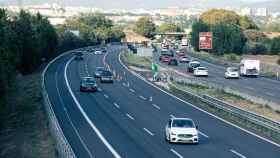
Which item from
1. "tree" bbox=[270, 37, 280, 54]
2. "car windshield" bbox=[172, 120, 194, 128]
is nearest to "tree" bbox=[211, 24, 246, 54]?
"tree" bbox=[270, 37, 280, 54]

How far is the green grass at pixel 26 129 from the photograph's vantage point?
35594mm

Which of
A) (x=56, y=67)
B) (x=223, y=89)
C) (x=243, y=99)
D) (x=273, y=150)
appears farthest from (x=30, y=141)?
(x=56, y=67)

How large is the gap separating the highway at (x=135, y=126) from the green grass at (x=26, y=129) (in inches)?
48.9

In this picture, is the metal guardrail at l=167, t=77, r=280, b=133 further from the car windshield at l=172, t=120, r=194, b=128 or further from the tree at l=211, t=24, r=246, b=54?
the tree at l=211, t=24, r=246, b=54

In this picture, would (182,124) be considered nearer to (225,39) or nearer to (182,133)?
(182,133)

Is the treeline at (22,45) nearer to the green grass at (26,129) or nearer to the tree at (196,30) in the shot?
the green grass at (26,129)

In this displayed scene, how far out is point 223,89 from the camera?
62688 mm

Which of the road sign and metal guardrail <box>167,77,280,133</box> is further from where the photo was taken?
the road sign

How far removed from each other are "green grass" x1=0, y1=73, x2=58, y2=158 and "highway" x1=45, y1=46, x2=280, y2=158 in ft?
4.08

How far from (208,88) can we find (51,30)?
60472 millimetres

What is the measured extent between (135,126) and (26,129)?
8734 mm

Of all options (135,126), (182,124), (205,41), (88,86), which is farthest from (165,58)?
(182,124)

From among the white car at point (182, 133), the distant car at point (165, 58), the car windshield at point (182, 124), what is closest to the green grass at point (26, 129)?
the white car at point (182, 133)

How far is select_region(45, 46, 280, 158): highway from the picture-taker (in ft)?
101
